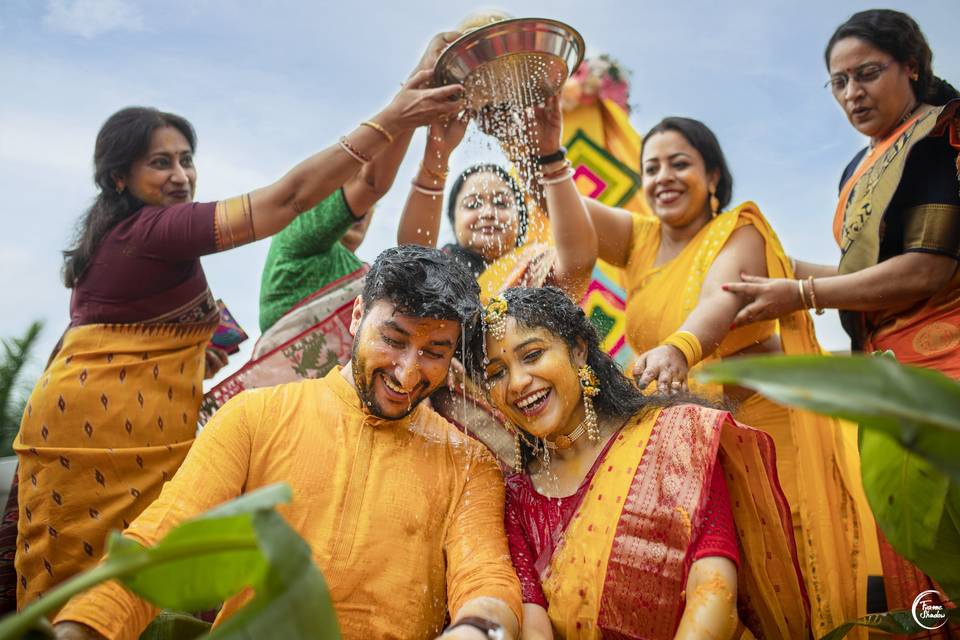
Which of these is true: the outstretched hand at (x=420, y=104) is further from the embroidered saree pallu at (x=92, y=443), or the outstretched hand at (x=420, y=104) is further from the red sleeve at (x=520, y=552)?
the red sleeve at (x=520, y=552)

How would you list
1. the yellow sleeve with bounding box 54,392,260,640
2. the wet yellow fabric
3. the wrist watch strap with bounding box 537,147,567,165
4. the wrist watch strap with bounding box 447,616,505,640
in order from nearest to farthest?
the yellow sleeve with bounding box 54,392,260,640
the wrist watch strap with bounding box 447,616,505,640
the wet yellow fabric
the wrist watch strap with bounding box 537,147,567,165

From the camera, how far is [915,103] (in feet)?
10.8

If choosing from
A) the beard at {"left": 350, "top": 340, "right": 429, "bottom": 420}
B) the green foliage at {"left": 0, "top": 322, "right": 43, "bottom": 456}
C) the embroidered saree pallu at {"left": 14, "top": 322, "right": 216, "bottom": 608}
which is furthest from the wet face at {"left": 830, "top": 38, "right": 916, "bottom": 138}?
the green foliage at {"left": 0, "top": 322, "right": 43, "bottom": 456}

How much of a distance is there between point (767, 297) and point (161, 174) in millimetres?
2350

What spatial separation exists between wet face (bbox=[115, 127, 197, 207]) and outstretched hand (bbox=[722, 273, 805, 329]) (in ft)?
6.99

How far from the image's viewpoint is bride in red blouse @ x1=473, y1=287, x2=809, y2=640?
223 cm

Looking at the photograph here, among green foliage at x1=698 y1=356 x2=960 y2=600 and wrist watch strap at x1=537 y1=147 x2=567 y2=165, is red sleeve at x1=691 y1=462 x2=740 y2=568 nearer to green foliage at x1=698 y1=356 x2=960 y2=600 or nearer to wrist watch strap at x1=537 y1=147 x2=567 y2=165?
green foliage at x1=698 y1=356 x2=960 y2=600

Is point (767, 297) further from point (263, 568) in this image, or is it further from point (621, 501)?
point (263, 568)

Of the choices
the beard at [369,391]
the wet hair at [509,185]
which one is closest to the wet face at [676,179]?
the wet hair at [509,185]

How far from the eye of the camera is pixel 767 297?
10.1 feet

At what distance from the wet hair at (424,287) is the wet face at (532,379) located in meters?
0.12

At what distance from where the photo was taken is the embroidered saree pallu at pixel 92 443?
276cm

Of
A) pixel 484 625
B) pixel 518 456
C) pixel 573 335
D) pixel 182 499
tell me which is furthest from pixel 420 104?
pixel 484 625

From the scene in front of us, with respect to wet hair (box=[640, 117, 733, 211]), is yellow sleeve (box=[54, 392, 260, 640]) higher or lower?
lower
